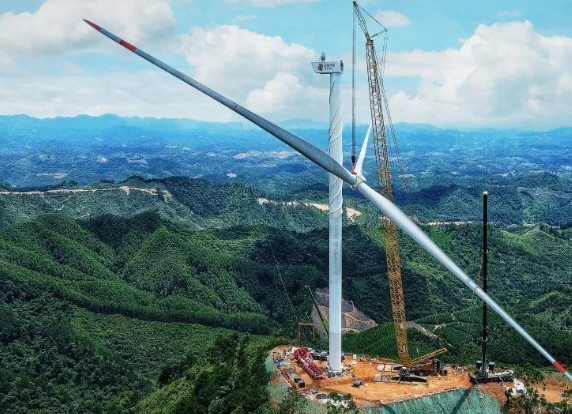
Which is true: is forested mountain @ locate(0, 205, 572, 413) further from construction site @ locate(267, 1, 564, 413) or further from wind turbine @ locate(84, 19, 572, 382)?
wind turbine @ locate(84, 19, 572, 382)

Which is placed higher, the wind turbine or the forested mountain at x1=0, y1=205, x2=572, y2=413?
the wind turbine

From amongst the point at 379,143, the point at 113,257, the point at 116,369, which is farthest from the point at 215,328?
the point at 379,143

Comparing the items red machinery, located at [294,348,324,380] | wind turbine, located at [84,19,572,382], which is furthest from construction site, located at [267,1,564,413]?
wind turbine, located at [84,19,572,382]

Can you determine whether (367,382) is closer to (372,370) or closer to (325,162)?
(372,370)

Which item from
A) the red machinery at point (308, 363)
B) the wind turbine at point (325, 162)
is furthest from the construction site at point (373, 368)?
the wind turbine at point (325, 162)

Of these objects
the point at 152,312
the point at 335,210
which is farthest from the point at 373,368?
the point at 152,312

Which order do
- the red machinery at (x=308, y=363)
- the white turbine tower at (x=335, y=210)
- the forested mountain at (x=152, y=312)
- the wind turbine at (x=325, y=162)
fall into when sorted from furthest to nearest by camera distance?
the forested mountain at (x=152, y=312) < the red machinery at (x=308, y=363) < the white turbine tower at (x=335, y=210) < the wind turbine at (x=325, y=162)

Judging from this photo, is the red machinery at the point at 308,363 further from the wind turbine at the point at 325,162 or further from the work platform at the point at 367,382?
the wind turbine at the point at 325,162
